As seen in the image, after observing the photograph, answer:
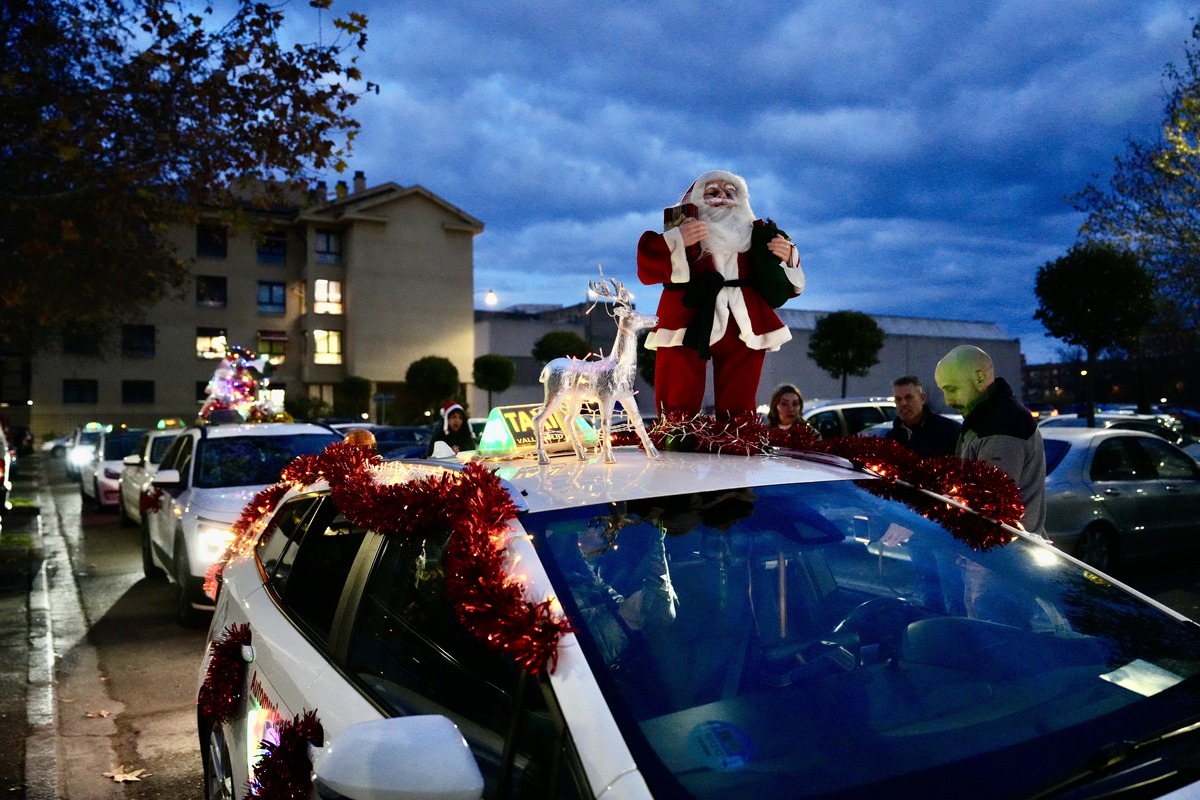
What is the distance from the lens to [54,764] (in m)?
5.09

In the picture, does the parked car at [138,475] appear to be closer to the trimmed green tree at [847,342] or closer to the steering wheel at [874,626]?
the steering wheel at [874,626]

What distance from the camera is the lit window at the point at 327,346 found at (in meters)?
46.8

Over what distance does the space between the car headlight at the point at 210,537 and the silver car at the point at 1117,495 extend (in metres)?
6.82

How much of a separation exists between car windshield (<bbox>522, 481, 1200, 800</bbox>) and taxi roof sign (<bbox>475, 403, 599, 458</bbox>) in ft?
3.11

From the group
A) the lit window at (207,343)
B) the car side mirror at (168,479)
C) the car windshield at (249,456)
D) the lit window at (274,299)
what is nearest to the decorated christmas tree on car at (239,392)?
the car windshield at (249,456)

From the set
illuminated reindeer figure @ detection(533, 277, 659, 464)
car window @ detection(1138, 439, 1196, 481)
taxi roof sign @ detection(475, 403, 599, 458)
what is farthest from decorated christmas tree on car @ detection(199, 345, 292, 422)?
illuminated reindeer figure @ detection(533, 277, 659, 464)

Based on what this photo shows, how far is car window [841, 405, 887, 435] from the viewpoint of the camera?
14.6m

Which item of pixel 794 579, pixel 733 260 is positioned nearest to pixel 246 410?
pixel 733 260

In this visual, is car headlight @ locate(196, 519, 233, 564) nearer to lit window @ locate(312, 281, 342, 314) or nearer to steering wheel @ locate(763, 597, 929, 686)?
steering wheel @ locate(763, 597, 929, 686)

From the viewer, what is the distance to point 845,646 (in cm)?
230

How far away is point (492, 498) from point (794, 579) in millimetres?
983

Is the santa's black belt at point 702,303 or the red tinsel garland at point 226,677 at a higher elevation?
the santa's black belt at point 702,303

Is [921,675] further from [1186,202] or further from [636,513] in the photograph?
[1186,202]

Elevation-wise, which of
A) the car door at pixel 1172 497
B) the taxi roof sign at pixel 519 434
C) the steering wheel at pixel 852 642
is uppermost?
the taxi roof sign at pixel 519 434
